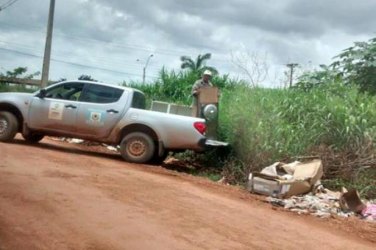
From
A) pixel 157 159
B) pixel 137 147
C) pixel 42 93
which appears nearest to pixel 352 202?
pixel 157 159

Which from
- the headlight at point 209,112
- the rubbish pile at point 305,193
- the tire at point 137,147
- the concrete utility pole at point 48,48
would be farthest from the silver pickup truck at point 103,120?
the concrete utility pole at point 48,48

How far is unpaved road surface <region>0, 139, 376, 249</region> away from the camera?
19.0ft

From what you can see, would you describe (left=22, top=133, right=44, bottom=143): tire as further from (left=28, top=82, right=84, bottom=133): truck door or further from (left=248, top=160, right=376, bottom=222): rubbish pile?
(left=248, top=160, right=376, bottom=222): rubbish pile

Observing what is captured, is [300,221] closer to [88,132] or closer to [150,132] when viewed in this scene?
[150,132]

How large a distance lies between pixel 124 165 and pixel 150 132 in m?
1.14

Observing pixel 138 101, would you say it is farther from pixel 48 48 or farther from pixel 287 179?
pixel 48 48

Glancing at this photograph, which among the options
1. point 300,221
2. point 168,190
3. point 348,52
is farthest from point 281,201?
point 348,52

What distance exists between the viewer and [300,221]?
8.23m

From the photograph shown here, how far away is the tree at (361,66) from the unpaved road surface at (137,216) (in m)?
7.90

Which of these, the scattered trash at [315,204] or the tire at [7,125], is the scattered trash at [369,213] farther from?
the tire at [7,125]

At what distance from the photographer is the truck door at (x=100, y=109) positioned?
41.8ft

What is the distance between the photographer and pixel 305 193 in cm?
1006

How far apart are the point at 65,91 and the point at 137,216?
7.09 metres

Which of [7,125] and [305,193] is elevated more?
[7,125]
